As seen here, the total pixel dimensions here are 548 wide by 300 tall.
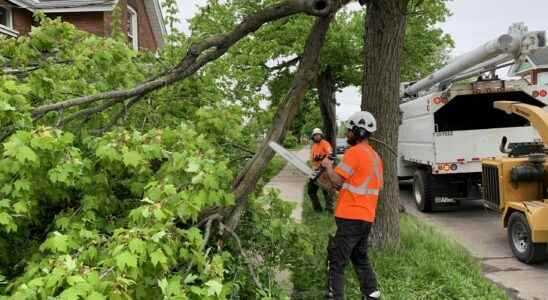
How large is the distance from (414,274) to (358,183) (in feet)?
5.53

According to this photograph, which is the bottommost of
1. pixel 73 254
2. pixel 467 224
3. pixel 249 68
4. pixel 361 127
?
pixel 467 224

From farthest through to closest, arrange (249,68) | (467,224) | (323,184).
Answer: (249,68) → (467,224) → (323,184)

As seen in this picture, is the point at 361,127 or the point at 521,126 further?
the point at 521,126

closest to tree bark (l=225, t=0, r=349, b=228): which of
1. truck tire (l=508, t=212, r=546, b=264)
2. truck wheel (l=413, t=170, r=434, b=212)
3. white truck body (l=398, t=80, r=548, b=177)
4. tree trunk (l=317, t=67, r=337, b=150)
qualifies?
truck tire (l=508, t=212, r=546, b=264)

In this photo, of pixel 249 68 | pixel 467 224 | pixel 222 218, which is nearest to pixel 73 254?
pixel 222 218

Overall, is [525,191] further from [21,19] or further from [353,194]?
[21,19]

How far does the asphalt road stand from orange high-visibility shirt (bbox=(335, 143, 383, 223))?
7.47 ft

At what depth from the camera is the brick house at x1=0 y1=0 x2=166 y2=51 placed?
45.5 feet

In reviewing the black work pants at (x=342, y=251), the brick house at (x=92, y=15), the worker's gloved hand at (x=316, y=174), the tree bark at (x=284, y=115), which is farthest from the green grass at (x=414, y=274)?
the brick house at (x=92, y=15)

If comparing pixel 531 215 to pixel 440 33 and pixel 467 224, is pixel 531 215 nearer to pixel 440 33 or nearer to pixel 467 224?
pixel 467 224

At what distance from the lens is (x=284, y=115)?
4859 mm

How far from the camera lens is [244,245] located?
4.77 m

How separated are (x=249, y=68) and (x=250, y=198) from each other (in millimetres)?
10586

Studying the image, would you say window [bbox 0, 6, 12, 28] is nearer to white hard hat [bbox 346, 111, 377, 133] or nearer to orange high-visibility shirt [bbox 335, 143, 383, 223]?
white hard hat [bbox 346, 111, 377, 133]
